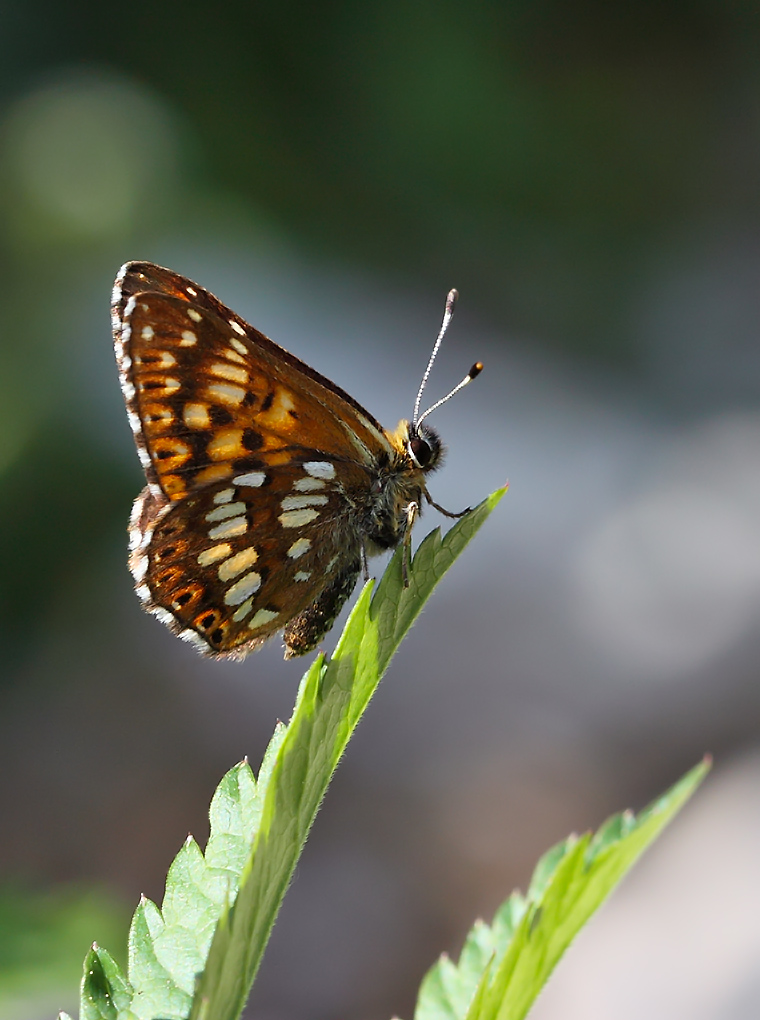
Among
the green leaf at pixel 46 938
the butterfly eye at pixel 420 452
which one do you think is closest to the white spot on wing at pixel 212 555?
the butterfly eye at pixel 420 452

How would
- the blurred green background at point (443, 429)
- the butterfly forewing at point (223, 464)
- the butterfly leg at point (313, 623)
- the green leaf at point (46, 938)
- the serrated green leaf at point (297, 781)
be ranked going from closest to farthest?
the serrated green leaf at point (297, 781) → the green leaf at point (46, 938) → the butterfly forewing at point (223, 464) → the butterfly leg at point (313, 623) → the blurred green background at point (443, 429)

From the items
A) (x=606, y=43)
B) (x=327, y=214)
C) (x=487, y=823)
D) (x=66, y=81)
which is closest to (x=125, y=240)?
(x=66, y=81)

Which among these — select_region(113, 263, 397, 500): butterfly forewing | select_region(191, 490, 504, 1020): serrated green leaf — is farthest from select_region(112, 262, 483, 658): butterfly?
select_region(191, 490, 504, 1020): serrated green leaf

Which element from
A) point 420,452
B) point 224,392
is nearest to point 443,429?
point 420,452

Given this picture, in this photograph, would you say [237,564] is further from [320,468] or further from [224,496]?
[320,468]

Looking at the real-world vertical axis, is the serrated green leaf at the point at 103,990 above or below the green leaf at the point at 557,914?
above

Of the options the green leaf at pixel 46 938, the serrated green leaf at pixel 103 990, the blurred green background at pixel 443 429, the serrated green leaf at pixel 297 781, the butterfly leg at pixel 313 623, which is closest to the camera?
the serrated green leaf at pixel 297 781

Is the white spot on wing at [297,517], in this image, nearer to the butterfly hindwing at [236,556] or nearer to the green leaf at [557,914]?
the butterfly hindwing at [236,556]
